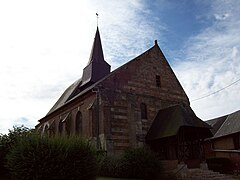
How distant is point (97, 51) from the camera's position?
32.2 meters

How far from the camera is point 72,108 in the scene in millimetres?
26781

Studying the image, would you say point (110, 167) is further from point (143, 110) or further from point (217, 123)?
point (217, 123)

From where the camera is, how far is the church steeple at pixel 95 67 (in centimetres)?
2920

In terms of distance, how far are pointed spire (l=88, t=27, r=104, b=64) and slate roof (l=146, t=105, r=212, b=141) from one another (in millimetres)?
11058

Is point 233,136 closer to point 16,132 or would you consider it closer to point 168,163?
point 168,163

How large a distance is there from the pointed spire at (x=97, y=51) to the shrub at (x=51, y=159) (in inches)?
732

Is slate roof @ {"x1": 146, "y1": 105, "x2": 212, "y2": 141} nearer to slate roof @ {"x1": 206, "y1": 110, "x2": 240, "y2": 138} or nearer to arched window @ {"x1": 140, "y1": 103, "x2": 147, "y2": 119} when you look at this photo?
arched window @ {"x1": 140, "y1": 103, "x2": 147, "y2": 119}

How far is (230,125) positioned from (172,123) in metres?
14.0

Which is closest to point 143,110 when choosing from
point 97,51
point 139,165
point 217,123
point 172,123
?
point 172,123

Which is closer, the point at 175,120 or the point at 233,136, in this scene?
the point at 175,120

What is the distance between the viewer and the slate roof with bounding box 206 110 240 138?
30172 millimetres

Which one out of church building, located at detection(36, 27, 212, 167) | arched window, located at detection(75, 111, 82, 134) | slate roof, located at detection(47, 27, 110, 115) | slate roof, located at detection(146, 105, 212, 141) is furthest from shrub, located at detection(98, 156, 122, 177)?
slate roof, located at detection(47, 27, 110, 115)

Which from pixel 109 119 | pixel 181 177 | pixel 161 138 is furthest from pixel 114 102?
pixel 181 177

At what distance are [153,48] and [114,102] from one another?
7607mm
